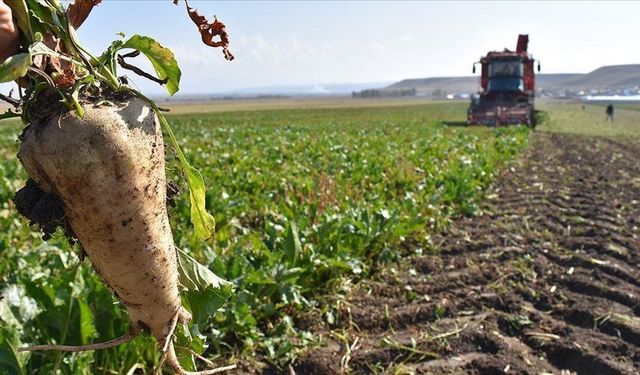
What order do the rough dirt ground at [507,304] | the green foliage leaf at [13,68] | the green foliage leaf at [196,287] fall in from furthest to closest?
A: the rough dirt ground at [507,304] → the green foliage leaf at [196,287] → the green foliage leaf at [13,68]

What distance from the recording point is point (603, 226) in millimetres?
5316

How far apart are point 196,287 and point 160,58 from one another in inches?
30.8

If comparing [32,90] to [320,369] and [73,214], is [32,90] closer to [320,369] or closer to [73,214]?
[73,214]

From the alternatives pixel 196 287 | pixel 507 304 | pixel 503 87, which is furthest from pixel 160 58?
pixel 503 87

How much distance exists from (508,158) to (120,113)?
9.94 meters

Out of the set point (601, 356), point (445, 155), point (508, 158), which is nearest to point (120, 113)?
point (601, 356)

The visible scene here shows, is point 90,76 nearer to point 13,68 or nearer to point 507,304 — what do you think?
point 13,68

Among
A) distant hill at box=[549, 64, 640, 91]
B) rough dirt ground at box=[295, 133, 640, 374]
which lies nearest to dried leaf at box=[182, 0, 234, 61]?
rough dirt ground at box=[295, 133, 640, 374]

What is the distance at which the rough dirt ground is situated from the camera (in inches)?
111

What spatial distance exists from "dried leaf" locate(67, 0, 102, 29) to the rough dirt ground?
1968 mm

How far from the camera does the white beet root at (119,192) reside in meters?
1.30

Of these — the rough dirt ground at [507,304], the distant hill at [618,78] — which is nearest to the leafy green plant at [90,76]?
the rough dirt ground at [507,304]

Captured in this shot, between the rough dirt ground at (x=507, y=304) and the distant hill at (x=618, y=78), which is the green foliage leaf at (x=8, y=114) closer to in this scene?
the rough dirt ground at (x=507, y=304)

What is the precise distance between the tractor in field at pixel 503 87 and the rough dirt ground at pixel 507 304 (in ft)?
46.7
